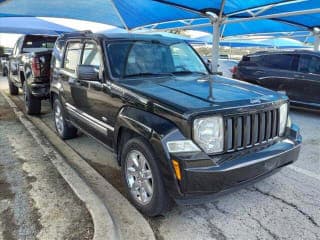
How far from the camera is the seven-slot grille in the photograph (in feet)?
9.74

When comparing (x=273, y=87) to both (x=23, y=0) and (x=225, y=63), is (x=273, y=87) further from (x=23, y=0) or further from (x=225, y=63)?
(x=23, y=0)

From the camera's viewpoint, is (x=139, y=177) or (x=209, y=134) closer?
(x=209, y=134)

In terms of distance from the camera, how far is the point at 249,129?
122 inches

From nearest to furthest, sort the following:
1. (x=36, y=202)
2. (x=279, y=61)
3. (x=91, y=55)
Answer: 1. (x=36, y=202)
2. (x=91, y=55)
3. (x=279, y=61)

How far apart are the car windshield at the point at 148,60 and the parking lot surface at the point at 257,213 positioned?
145cm

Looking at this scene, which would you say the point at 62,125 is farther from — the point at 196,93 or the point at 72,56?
the point at 196,93

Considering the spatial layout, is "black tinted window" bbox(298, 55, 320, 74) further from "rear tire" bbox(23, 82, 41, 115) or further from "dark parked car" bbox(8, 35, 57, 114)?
"rear tire" bbox(23, 82, 41, 115)

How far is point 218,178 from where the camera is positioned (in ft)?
9.14

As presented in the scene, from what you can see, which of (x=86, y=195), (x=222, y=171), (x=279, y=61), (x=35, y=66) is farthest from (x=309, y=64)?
(x=86, y=195)

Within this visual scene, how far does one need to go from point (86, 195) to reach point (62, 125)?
2624 millimetres

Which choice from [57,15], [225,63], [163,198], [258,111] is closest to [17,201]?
[163,198]

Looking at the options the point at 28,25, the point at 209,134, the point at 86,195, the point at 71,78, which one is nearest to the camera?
the point at 209,134

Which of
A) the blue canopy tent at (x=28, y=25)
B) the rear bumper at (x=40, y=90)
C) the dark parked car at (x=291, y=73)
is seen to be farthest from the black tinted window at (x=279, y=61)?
the blue canopy tent at (x=28, y=25)

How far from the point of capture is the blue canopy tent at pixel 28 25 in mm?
18000
